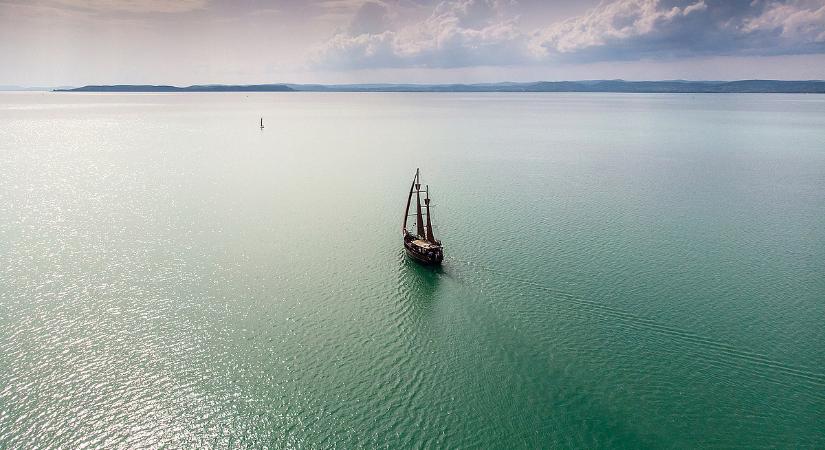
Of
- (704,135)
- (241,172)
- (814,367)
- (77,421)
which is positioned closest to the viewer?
(77,421)

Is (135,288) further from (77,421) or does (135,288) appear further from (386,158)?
(386,158)

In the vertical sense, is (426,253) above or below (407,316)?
above

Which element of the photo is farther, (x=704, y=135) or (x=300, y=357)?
(x=704, y=135)

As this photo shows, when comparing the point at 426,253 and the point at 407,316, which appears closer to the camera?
the point at 407,316

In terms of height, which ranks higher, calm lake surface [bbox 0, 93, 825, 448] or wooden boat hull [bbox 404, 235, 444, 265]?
wooden boat hull [bbox 404, 235, 444, 265]

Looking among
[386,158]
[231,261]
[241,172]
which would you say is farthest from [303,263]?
[386,158]

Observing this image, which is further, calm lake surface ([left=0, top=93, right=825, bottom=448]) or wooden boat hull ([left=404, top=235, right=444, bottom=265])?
wooden boat hull ([left=404, top=235, right=444, bottom=265])

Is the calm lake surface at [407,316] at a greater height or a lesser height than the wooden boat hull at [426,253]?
lesser

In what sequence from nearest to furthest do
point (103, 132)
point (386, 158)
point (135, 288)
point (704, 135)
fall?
point (135, 288)
point (386, 158)
point (704, 135)
point (103, 132)
